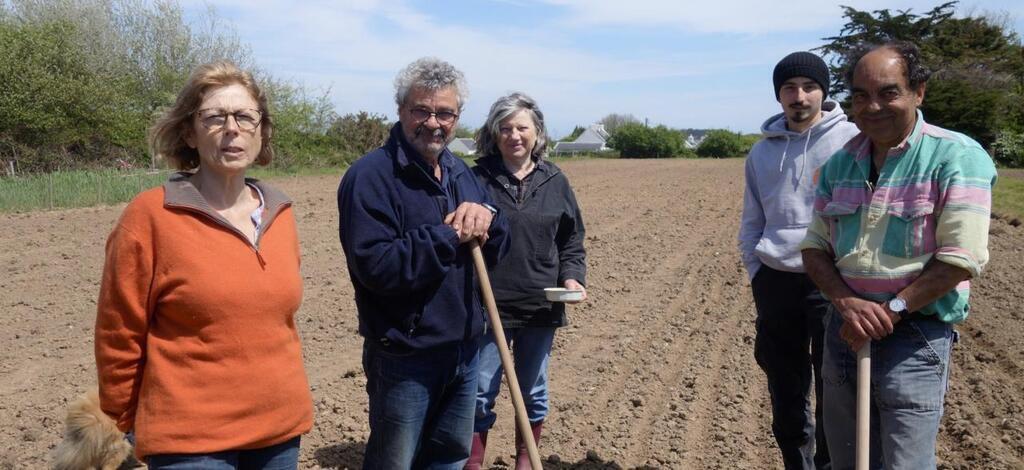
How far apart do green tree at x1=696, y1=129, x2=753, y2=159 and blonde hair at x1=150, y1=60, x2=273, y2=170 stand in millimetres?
60640

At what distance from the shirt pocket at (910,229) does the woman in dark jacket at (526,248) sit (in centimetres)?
153

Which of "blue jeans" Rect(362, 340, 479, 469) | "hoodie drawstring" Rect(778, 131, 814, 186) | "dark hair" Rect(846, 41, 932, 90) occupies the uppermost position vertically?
"dark hair" Rect(846, 41, 932, 90)

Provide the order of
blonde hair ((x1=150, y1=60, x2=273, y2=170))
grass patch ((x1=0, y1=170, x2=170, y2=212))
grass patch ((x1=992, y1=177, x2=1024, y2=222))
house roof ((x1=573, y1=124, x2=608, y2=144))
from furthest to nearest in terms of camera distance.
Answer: house roof ((x1=573, y1=124, x2=608, y2=144)), grass patch ((x1=0, y1=170, x2=170, y2=212)), grass patch ((x1=992, y1=177, x2=1024, y2=222)), blonde hair ((x1=150, y1=60, x2=273, y2=170))

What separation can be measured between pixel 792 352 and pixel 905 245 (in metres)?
1.25

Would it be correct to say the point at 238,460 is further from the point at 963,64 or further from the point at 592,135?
the point at 592,135

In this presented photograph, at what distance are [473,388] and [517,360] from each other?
0.96 metres

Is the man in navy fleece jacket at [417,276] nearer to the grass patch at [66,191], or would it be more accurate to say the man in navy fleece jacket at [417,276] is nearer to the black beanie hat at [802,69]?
the black beanie hat at [802,69]

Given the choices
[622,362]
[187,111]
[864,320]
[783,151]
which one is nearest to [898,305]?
[864,320]

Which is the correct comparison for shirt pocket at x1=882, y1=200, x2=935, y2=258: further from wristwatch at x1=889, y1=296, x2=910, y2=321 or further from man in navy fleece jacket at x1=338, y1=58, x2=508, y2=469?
man in navy fleece jacket at x1=338, y1=58, x2=508, y2=469

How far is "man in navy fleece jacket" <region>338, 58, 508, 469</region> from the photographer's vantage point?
2.86 meters

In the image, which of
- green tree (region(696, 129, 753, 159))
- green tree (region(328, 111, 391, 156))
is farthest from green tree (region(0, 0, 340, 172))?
green tree (region(696, 129, 753, 159))

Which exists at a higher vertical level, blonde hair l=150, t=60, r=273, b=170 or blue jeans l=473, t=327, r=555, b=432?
blonde hair l=150, t=60, r=273, b=170

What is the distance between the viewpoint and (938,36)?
4206cm

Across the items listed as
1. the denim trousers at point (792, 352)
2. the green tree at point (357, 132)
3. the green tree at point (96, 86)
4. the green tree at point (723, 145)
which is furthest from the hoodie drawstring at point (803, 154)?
the green tree at point (723, 145)
